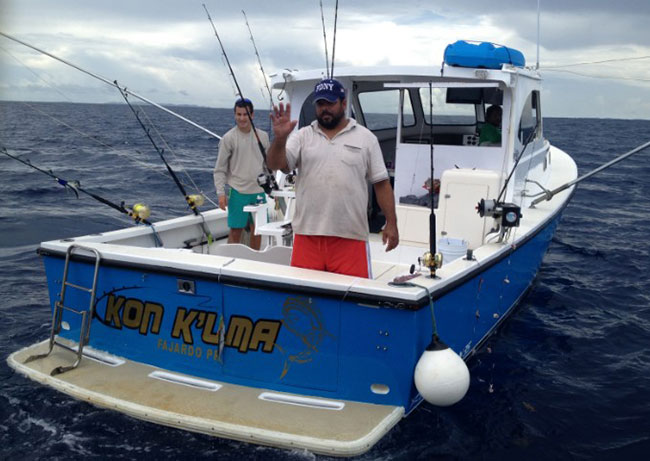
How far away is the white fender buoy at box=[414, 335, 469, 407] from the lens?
135 inches

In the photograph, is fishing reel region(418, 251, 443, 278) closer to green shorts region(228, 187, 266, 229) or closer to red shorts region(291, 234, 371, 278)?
red shorts region(291, 234, 371, 278)

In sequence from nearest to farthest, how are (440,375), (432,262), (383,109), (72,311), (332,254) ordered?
(440,375), (432,262), (332,254), (72,311), (383,109)

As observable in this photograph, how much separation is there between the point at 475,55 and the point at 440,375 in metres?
3.36

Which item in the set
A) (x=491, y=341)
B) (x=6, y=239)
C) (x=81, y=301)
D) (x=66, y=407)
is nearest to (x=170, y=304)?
(x=81, y=301)

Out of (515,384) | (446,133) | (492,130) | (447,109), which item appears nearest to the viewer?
(515,384)

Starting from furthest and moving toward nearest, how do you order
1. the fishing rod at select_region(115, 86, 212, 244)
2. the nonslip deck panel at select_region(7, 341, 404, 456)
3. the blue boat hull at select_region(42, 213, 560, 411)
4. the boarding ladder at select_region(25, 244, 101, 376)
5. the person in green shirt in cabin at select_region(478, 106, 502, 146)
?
the person in green shirt in cabin at select_region(478, 106, 502, 146)
the fishing rod at select_region(115, 86, 212, 244)
the boarding ladder at select_region(25, 244, 101, 376)
the blue boat hull at select_region(42, 213, 560, 411)
the nonslip deck panel at select_region(7, 341, 404, 456)

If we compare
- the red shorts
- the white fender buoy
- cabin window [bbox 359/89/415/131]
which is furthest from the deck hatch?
cabin window [bbox 359/89/415/131]

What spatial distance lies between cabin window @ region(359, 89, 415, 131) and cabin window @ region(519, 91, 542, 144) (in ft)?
4.02

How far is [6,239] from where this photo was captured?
Answer: 358 inches

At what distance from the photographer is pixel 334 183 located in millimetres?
3789

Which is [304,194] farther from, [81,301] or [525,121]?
[525,121]

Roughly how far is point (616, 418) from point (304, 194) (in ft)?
9.22

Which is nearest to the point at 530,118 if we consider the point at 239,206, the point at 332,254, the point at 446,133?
the point at 446,133

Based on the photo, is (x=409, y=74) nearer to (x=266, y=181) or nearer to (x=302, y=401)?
(x=266, y=181)
